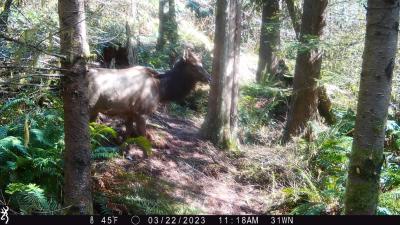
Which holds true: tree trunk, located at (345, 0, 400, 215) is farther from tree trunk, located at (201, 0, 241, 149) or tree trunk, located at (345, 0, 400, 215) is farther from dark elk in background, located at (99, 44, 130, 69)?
dark elk in background, located at (99, 44, 130, 69)

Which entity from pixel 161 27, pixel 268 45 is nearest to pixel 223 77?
pixel 268 45

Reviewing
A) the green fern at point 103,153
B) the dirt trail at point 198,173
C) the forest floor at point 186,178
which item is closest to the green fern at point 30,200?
the forest floor at point 186,178

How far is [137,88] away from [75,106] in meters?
3.58

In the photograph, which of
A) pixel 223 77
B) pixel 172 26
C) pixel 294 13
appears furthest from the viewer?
pixel 172 26

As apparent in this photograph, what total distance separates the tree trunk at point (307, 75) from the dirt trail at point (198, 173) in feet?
7.86

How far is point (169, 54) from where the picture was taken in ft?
58.7

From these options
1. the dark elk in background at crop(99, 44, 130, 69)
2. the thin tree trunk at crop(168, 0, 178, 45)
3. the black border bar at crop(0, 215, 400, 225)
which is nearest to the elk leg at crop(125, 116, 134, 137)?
the black border bar at crop(0, 215, 400, 225)

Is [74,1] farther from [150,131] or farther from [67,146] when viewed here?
[150,131]

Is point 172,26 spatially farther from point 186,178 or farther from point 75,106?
point 75,106

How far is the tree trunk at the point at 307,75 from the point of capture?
33.0ft

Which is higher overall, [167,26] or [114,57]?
[167,26]

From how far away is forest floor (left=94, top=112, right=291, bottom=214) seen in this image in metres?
6.67

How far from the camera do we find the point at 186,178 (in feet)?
26.0

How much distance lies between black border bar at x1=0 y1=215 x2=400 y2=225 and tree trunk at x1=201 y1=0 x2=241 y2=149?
13.0 ft
